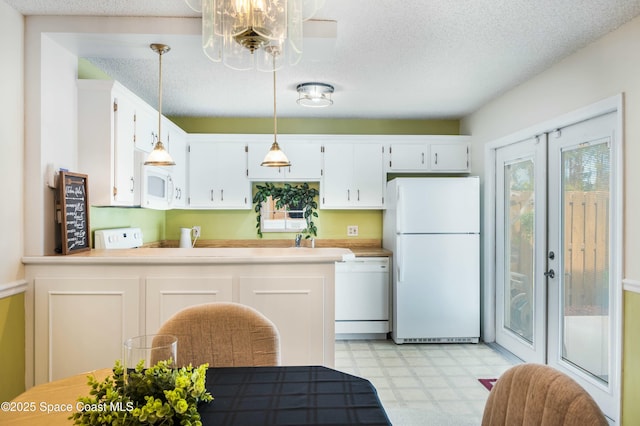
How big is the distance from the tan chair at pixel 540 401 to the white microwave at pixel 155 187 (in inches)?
112

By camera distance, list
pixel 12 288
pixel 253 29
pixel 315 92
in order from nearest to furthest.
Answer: pixel 253 29 → pixel 12 288 → pixel 315 92

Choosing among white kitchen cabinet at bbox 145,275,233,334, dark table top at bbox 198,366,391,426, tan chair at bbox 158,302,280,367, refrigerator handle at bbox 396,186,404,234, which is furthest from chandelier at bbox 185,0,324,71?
refrigerator handle at bbox 396,186,404,234

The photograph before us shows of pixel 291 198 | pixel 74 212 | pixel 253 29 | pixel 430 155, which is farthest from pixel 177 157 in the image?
pixel 253 29

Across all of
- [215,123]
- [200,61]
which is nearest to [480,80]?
[200,61]

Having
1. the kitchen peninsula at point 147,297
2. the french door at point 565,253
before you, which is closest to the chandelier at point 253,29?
the kitchen peninsula at point 147,297

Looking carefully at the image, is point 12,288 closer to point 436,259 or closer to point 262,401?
point 262,401

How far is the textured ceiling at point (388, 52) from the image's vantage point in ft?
7.64

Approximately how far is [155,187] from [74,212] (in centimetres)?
98

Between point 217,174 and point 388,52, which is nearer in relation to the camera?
point 388,52

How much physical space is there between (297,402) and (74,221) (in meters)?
2.08

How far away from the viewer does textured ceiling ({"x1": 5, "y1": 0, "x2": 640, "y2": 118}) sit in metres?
2.33

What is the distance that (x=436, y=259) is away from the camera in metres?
4.28

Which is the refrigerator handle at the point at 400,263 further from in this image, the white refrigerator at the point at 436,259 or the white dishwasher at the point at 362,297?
the white dishwasher at the point at 362,297

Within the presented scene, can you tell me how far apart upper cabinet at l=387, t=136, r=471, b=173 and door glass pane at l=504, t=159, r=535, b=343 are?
2.33ft
